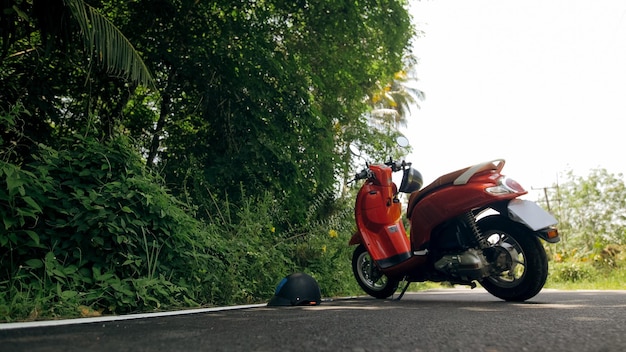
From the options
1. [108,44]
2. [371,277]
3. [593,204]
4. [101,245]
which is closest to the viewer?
[101,245]

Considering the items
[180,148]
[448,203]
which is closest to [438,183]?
[448,203]

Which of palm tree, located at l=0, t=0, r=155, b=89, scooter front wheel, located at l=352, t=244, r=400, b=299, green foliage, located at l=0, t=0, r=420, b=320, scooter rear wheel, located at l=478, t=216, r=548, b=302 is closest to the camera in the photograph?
green foliage, located at l=0, t=0, r=420, b=320

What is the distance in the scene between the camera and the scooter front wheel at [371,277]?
21.6 feet

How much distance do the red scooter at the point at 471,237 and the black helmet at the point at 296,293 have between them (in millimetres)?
1066

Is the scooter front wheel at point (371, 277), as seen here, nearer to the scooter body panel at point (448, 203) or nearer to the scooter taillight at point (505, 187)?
the scooter body panel at point (448, 203)

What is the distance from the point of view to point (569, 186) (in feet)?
82.3

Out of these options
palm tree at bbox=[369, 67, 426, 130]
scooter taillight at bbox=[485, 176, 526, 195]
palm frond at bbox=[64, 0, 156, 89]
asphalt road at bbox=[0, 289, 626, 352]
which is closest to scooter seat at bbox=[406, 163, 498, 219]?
scooter taillight at bbox=[485, 176, 526, 195]

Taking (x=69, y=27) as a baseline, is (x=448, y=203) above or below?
below

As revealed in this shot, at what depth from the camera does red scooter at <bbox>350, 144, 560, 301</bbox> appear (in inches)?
202

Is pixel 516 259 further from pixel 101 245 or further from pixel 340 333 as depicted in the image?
pixel 101 245

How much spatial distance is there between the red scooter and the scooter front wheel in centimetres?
12

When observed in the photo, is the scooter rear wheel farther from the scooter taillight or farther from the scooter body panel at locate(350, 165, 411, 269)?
the scooter body panel at locate(350, 165, 411, 269)

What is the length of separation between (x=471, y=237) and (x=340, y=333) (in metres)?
2.81

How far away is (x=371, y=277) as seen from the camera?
675 cm
